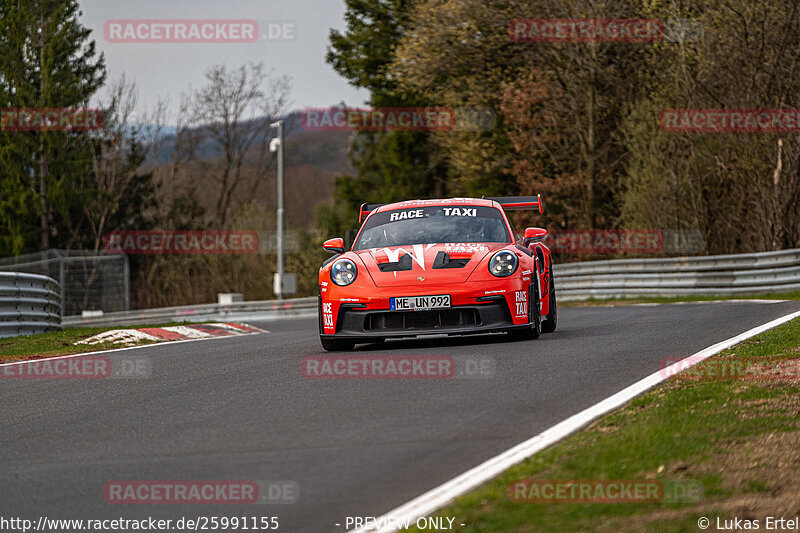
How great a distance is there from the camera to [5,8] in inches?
1940

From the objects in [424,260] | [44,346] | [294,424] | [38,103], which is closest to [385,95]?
[38,103]

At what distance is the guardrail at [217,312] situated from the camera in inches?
1245

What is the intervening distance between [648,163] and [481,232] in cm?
Result: 1826

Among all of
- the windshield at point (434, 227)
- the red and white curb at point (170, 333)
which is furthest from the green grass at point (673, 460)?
the red and white curb at point (170, 333)

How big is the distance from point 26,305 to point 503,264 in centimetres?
862

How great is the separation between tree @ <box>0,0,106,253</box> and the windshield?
135 ft

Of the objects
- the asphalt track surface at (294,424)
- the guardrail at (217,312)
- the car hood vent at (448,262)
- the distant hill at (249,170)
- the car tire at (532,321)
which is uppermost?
the distant hill at (249,170)

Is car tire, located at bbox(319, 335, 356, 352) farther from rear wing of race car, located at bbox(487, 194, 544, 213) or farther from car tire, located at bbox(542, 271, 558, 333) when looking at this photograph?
rear wing of race car, located at bbox(487, 194, 544, 213)

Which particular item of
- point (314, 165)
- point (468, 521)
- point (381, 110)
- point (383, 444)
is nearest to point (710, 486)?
point (468, 521)

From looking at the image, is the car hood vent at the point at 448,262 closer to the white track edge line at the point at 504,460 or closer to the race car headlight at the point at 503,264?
the race car headlight at the point at 503,264

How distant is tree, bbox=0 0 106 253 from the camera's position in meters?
49.2

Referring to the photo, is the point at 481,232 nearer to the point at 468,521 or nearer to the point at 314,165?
the point at 468,521

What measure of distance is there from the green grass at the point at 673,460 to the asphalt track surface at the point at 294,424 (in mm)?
406

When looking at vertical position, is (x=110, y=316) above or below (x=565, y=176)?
below
